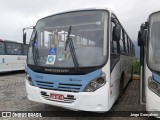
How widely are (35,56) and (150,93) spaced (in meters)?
3.09

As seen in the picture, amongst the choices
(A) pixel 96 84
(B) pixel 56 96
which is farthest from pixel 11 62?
(A) pixel 96 84

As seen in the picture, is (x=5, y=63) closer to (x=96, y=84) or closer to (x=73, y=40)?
(x=73, y=40)

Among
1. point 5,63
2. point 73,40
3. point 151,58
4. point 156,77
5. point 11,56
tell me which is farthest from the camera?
point 11,56

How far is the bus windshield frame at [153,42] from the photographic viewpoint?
5.90 meters

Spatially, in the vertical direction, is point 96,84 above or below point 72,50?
below

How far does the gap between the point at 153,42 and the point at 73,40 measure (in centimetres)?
195

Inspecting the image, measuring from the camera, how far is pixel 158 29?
241 inches

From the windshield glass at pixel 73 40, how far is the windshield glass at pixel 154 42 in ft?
3.62

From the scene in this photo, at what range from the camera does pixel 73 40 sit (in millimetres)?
6289

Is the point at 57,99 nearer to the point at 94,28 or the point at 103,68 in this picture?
the point at 103,68

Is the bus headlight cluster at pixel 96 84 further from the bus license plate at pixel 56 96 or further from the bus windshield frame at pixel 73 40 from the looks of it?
the bus license plate at pixel 56 96

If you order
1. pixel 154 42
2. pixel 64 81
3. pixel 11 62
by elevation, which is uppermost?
pixel 154 42

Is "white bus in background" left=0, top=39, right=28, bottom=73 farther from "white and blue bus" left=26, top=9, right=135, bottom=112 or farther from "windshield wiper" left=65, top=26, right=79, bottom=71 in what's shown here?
"windshield wiper" left=65, top=26, right=79, bottom=71

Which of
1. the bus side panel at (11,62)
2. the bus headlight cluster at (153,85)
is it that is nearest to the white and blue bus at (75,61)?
the bus headlight cluster at (153,85)
